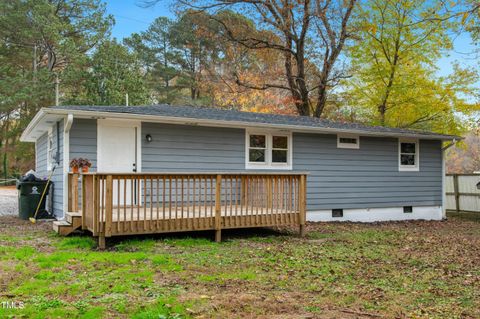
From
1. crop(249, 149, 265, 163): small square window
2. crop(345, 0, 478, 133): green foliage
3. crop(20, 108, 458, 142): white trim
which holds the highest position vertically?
crop(345, 0, 478, 133): green foliage

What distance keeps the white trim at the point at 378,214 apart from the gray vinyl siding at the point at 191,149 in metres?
2.61

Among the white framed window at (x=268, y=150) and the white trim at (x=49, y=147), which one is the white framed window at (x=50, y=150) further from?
the white framed window at (x=268, y=150)

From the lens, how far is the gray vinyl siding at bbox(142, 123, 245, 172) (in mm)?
8625

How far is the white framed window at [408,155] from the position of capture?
1199 cm

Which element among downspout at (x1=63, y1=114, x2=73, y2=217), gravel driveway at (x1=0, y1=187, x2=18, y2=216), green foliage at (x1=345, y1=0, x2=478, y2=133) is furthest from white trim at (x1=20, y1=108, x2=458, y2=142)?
green foliage at (x1=345, y1=0, x2=478, y2=133)

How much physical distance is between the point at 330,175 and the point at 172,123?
4.51 meters

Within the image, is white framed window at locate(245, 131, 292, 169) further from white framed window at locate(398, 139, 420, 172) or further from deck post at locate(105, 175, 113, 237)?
deck post at locate(105, 175, 113, 237)

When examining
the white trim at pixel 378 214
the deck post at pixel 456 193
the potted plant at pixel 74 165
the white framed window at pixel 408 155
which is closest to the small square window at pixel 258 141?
the white trim at pixel 378 214

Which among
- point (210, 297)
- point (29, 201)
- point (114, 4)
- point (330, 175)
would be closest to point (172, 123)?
point (29, 201)

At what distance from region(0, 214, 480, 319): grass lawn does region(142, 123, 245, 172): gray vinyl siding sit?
77.2 inches

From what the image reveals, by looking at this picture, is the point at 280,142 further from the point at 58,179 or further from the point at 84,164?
the point at 58,179

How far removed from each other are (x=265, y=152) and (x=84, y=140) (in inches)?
166

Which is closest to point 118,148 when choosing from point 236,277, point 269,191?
point 269,191

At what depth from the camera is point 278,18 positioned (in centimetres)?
1762
